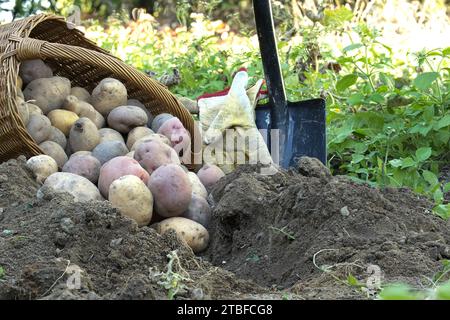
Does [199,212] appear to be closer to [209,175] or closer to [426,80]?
[209,175]

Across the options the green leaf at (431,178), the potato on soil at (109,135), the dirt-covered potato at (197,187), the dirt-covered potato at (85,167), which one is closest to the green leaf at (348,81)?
the green leaf at (431,178)

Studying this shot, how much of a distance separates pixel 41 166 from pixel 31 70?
0.88m

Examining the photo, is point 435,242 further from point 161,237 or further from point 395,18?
point 395,18

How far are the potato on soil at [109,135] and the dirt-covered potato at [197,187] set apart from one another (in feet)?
1.81

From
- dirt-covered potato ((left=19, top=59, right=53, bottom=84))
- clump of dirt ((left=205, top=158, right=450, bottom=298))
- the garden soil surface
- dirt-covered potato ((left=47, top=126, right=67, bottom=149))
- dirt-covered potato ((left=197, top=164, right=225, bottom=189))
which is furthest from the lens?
dirt-covered potato ((left=19, top=59, right=53, bottom=84))

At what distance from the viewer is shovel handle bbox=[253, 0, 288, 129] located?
428 centimetres

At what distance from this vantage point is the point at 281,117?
4.42m

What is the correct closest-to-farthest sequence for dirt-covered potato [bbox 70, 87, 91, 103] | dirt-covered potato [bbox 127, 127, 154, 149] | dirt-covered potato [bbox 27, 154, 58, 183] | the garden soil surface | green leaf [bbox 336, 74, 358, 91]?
the garden soil surface → dirt-covered potato [bbox 27, 154, 58, 183] → dirt-covered potato [bbox 127, 127, 154, 149] → dirt-covered potato [bbox 70, 87, 91, 103] → green leaf [bbox 336, 74, 358, 91]

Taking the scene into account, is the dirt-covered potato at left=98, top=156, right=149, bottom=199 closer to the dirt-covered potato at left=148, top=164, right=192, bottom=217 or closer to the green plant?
the dirt-covered potato at left=148, top=164, right=192, bottom=217

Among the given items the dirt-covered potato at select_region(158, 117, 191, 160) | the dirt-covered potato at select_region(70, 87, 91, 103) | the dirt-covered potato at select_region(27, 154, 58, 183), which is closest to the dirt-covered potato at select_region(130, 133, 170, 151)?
the dirt-covered potato at select_region(158, 117, 191, 160)

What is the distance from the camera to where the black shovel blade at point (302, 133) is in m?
4.28

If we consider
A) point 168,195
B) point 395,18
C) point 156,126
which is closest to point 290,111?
point 156,126

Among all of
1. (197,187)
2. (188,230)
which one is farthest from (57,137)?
(188,230)
